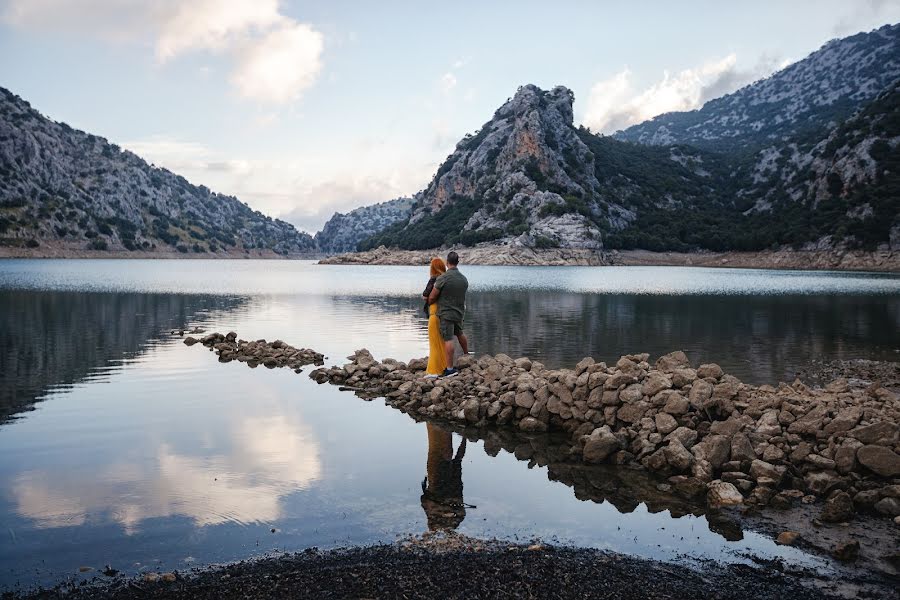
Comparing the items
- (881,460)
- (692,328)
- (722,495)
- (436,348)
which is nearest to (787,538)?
(722,495)

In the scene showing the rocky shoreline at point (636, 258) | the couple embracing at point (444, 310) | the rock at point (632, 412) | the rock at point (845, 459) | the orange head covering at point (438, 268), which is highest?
the rocky shoreline at point (636, 258)

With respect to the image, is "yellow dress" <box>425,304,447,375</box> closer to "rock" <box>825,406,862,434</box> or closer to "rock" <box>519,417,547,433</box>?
"rock" <box>519,417,547,433</box>

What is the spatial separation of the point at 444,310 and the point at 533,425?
4.48 m

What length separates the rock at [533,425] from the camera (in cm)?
1406

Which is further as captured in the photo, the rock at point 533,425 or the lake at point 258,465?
the rock at point 533,425

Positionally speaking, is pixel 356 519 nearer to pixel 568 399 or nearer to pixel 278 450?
pixel 278 450

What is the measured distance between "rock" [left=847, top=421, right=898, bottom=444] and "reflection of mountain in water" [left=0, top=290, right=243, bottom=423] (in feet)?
58.0

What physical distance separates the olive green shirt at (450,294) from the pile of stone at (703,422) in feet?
5.70

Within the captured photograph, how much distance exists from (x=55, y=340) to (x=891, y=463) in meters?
29.7

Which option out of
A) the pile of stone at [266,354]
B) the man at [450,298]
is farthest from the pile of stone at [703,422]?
the pile of stone at [266,354]

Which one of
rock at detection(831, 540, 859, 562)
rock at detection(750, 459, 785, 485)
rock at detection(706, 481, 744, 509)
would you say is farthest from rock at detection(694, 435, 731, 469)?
rock at detection(831, 540, 859, 562)

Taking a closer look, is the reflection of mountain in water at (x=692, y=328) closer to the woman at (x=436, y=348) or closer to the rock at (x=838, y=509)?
the woman at (x=436, y=348)

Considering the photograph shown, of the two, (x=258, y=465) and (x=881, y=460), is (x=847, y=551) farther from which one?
(x=258, y=465)

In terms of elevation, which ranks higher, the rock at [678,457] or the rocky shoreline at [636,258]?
the rocky shoreline at [636,258]
